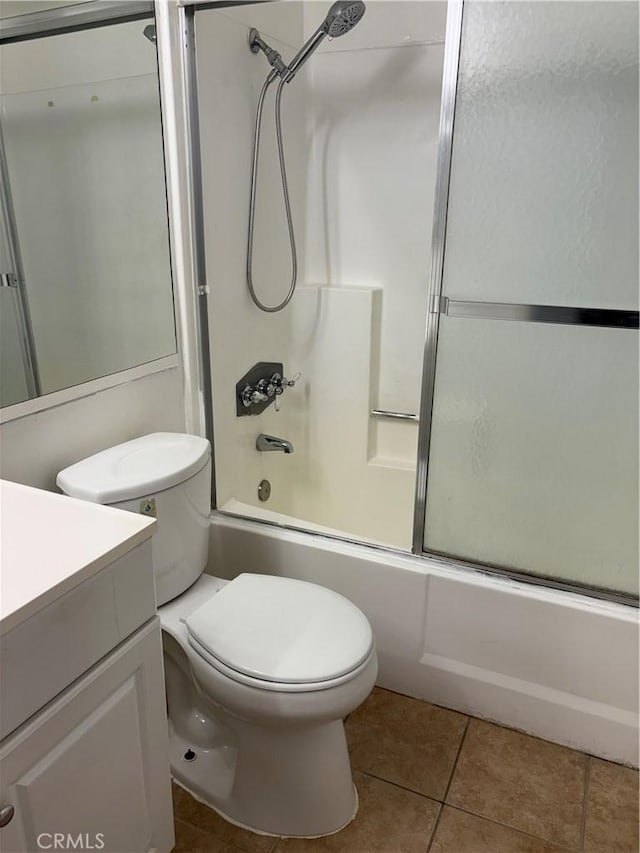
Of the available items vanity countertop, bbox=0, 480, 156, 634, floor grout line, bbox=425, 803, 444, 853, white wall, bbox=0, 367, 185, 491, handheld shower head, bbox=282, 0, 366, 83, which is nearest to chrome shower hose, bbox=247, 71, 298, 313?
handheld shower head, bbox=282, 0, 366, 83

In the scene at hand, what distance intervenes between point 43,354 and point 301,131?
134 centimetres

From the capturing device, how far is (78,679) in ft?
3.05

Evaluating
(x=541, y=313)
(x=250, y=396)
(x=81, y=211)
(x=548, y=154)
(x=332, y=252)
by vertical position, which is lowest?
(x=250, y=396)

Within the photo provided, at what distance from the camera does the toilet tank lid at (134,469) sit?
4.42ft

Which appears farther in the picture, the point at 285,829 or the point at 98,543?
the point at 285,829

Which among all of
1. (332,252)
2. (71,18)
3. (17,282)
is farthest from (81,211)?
(332,252)

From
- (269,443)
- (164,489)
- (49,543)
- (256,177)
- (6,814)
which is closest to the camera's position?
(6,814)

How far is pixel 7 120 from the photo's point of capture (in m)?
1.48

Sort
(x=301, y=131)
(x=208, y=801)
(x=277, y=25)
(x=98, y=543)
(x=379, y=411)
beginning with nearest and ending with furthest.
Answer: (x=98, y=543), (x=208, y=801), (x=277, y=25), (x=301, y=131), (x=379, y=411)

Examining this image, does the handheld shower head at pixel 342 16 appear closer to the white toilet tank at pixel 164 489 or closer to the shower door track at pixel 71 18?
the shower door track at pixel 71 18

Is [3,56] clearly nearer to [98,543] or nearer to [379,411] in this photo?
[98,543]

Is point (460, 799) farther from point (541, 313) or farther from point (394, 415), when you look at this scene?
point (394, 415)

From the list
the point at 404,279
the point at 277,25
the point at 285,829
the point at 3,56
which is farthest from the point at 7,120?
the point at 285,829

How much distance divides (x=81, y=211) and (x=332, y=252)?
Result: 3.42ft
